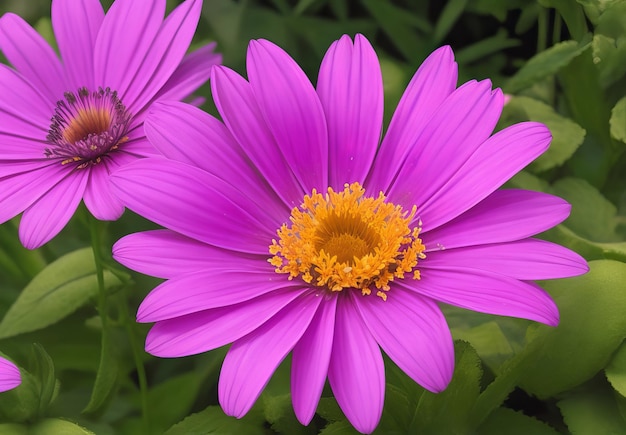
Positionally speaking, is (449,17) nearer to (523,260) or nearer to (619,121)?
(619,121)

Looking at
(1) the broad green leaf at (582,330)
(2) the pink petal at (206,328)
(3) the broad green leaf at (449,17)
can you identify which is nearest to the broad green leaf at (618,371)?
(1) the broad green leaf at (582,330)

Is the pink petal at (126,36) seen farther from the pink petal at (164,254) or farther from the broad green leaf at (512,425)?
the broad green leaf at (512,425)

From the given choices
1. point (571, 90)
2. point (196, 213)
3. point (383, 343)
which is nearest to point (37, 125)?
point (196, 213)

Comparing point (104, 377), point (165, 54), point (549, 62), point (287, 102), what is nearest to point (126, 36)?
point (165, 54)

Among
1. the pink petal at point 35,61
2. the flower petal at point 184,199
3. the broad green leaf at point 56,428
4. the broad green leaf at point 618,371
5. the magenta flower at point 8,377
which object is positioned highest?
the pink petal at point 35,61

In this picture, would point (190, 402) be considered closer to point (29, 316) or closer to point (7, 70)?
point (29, 316)

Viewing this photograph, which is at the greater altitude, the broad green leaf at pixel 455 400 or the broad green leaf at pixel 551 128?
the broad green leaf at pixel 551 128
